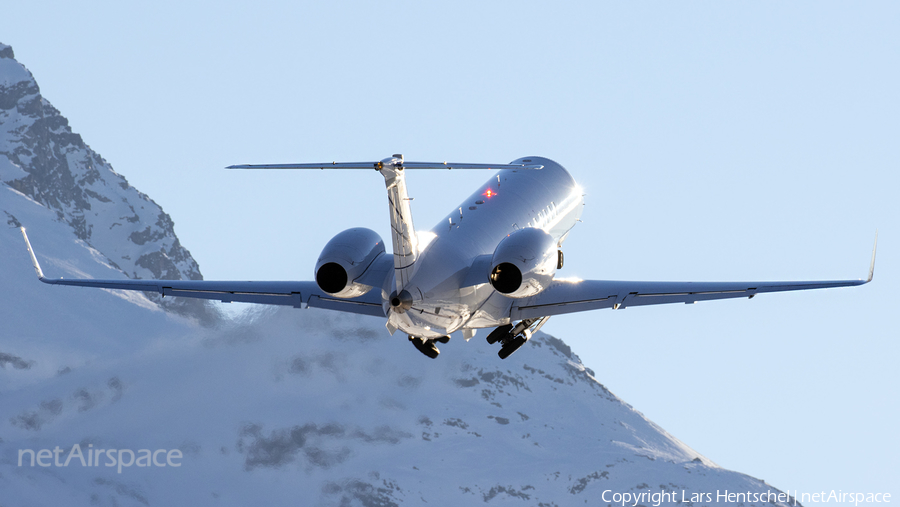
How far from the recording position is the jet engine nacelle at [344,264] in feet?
113

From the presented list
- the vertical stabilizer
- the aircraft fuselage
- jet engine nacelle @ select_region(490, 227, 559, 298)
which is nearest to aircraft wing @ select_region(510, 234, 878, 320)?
the aircraft fuselage

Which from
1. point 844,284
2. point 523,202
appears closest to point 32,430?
point 523,202

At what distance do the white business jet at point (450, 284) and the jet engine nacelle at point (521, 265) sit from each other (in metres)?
0.03

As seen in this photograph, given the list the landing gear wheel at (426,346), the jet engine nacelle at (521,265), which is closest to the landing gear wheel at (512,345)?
the landing gear wheel at (426,346)

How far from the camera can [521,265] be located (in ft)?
111

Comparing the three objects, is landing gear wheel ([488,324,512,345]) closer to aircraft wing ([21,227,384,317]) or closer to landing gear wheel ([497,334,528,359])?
landing gear wheel ([497,334,528,359])

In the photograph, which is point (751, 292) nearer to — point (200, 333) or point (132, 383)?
point (200, 333)

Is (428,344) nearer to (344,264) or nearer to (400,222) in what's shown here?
(344,264)

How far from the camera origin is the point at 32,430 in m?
196

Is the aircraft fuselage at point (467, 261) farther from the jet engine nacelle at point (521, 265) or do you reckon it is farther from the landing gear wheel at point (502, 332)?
the jet engine nacelle at point (521, 265)

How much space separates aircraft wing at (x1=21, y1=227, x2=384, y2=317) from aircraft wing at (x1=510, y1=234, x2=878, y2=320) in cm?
493

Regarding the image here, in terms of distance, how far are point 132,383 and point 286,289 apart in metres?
169

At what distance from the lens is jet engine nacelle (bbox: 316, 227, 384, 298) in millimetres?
34406

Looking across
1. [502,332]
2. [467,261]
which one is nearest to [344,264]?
[467,261]
